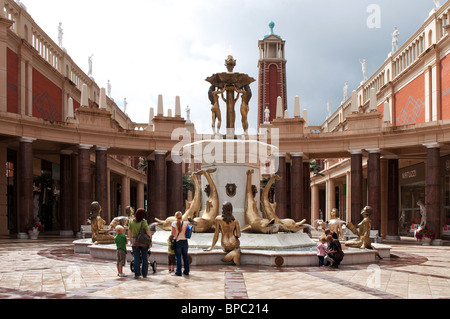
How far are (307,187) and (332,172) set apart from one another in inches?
818

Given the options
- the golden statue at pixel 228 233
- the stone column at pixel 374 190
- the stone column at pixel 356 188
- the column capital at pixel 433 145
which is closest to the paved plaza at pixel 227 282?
the golden statue at pixel 228 233

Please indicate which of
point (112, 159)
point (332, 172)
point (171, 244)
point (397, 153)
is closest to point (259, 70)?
point (332, 172)

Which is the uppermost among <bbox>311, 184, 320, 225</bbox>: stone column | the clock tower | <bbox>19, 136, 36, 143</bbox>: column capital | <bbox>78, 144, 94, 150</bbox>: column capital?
the clock tower

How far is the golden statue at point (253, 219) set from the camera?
1623cm

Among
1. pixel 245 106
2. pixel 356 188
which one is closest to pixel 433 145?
pixel 356 188

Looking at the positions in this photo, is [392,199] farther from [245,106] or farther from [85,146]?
[85,146]

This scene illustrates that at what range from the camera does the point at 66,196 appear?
3403 cm

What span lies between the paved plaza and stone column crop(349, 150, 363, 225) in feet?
56.4

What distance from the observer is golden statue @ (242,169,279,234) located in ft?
53.3

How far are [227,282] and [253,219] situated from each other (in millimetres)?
5952

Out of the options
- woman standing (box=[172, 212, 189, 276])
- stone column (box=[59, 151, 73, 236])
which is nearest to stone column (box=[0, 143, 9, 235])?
stone column (box=[59, 151, 73, 236])

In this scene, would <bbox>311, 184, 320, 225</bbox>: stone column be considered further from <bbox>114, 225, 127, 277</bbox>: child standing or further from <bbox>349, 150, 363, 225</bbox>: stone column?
<bbox>114, 225, 127, 277</bbox>: child standing

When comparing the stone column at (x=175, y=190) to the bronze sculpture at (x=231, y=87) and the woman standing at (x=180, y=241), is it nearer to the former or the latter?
the bronze sculpture at (x=231, y=87)
